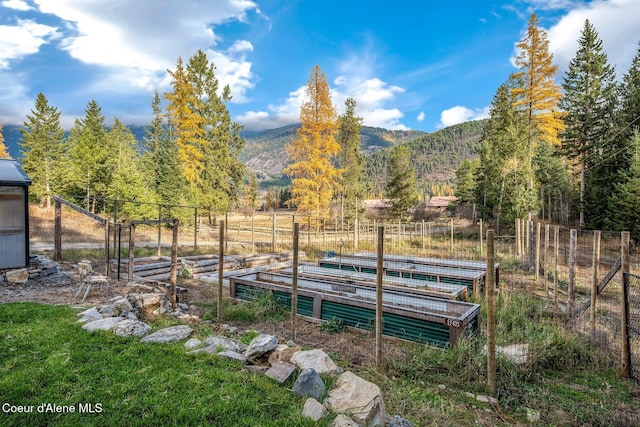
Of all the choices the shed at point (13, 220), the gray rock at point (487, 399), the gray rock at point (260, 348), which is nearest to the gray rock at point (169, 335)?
the gray rock at point (260, 348)

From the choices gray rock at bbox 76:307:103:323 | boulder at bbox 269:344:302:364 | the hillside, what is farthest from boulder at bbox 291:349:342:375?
the hillside

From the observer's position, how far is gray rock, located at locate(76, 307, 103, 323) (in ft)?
15.5

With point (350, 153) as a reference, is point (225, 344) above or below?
below

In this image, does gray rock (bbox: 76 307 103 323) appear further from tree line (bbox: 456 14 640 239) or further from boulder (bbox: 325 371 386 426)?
tree line (bbox: 456 14 640 239)

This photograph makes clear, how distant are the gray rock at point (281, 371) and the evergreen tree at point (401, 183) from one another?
24635mm

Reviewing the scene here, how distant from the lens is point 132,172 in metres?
20.8

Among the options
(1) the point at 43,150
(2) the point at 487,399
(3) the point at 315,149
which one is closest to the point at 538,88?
(3) the point at 315,149

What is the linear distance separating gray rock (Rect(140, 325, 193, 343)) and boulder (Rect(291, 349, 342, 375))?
1.71 m

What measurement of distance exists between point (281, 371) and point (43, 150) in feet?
109

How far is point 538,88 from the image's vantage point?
1920 centimetres

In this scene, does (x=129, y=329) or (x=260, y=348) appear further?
(x=129, y=329)

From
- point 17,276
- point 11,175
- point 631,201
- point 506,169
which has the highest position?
point 506,169

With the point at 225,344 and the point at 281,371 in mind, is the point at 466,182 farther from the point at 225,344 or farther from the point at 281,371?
the point at 281,371

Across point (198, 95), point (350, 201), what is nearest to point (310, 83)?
point (198, 95)
